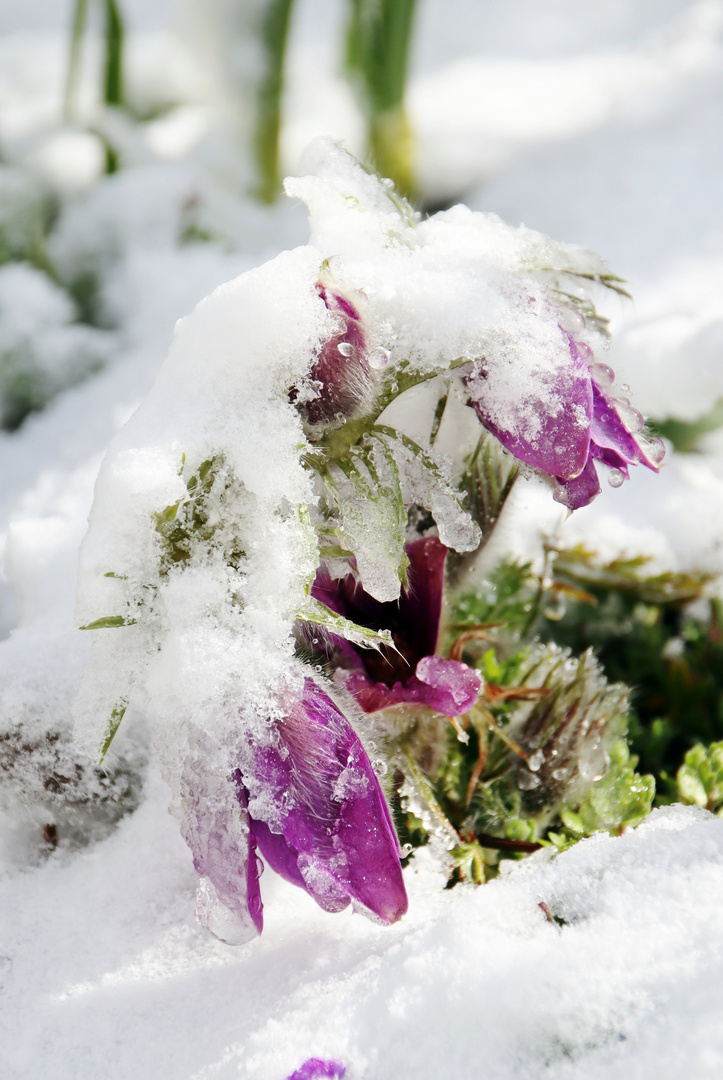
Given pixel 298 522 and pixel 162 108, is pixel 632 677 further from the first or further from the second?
pixel 162 108

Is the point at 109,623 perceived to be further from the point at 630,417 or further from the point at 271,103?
the point at 271,103

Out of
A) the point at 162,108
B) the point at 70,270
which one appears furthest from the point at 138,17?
the point at 70,270

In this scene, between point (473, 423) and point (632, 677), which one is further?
point (632, 677)

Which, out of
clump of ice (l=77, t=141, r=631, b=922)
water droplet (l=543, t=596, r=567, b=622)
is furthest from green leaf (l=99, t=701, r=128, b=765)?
water droplet (l=543, t=596, r=567, b=622)

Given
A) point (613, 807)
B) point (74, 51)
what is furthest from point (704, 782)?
point (74, 51)

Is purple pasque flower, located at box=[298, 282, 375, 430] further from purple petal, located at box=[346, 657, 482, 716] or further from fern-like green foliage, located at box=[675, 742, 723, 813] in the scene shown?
fern-like green foliage, located at box=[675, 742, 723, 813]

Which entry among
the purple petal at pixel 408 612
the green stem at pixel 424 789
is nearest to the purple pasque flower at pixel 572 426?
the purple petal at pixel 408 612
